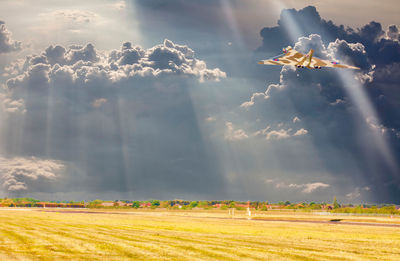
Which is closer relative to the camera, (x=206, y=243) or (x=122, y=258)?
(x=122, y=258)

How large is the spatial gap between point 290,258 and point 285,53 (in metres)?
40.1

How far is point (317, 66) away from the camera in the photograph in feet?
216

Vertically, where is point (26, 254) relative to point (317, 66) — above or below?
below

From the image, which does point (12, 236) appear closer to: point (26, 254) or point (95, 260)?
point (26, 254)

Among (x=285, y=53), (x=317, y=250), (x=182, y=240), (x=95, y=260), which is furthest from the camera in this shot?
(x=285, y=53)

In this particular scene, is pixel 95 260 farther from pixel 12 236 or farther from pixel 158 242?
pixel 12 236

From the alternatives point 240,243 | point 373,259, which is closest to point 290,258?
point 373,259

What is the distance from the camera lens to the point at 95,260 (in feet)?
85.7

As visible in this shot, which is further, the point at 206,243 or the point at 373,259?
the point at 206,243

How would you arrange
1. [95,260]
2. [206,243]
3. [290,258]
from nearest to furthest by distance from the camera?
[95,260] < [290,258] < [206,243]

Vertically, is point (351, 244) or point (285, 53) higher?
point (285, 53)

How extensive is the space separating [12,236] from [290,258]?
23880mm

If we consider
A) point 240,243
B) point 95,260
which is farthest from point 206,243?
point 95,260

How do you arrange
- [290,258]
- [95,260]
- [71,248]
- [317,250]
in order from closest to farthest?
[95,260], [290,258], [71,248], [317,250]
